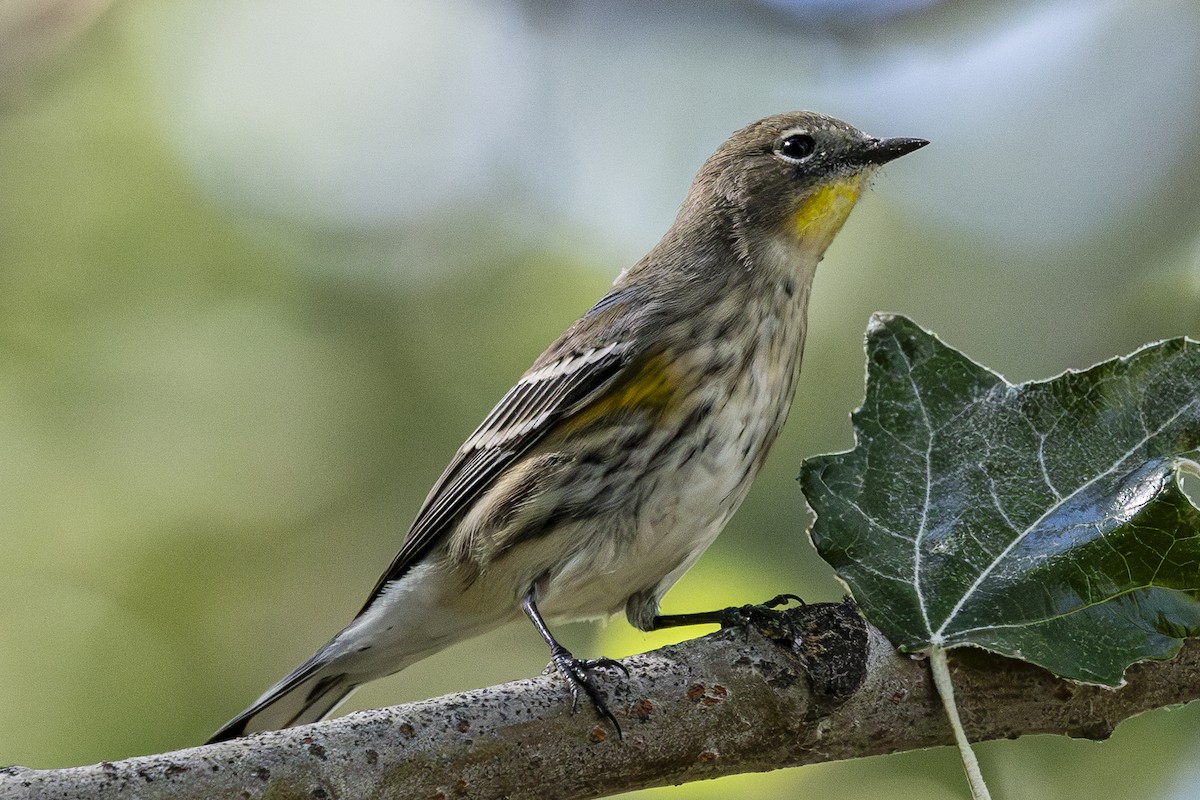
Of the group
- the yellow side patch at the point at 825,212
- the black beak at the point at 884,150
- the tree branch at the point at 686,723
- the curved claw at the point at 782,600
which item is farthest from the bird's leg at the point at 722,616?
the black beak at the point at 884,150

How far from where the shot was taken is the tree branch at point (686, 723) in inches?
74.8

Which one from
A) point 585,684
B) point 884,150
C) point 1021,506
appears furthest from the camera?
point 884,150

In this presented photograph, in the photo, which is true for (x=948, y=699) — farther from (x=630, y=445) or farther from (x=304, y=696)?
(x=304, y=696)

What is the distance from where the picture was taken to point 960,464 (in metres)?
2.45

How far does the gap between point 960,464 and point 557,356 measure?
152cm

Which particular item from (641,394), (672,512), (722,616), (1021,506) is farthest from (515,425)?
(1021,506)

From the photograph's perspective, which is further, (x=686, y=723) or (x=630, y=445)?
(x=630, y=445)

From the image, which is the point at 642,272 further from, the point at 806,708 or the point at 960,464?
the point at 806,708

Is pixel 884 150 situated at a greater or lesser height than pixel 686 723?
greater

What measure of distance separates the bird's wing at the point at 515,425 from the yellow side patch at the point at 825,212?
0.69 metres

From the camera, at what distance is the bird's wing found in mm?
3371

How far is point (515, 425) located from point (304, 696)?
Result: 3.40 feet

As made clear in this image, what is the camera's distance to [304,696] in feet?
11.6

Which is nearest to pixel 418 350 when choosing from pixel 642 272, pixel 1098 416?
pixel 642 272
